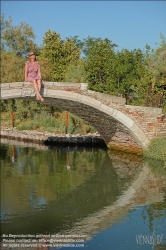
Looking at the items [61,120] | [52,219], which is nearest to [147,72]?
[61,120]

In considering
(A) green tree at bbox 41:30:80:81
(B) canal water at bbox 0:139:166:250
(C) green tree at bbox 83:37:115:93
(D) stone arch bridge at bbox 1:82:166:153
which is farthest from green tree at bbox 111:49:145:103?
(A) green tree at bbox 41:30:80:81

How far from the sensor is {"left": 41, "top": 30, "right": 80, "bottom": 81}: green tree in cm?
2147

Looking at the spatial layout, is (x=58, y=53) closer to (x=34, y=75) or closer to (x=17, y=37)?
(x=17, y=37)

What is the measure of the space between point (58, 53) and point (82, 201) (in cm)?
1576

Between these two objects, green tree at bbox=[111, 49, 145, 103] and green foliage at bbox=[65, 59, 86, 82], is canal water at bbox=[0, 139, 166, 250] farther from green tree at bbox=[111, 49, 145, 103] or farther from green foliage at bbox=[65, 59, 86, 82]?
green foliage at bbox=[65, 59, 86, 82]

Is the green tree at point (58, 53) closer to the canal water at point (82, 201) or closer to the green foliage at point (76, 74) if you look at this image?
the green foliage at point (76, 74)

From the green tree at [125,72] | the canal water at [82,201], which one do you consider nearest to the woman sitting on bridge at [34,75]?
the canal water at [82,201]

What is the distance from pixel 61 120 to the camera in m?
16.6

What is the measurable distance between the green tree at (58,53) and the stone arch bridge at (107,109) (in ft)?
30.9

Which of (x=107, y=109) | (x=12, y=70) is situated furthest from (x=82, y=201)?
(x=12, y=70)

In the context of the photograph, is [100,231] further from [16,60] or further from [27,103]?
[16,60]

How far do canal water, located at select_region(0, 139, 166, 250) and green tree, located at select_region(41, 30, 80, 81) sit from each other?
30.7ft

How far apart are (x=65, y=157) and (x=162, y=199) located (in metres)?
5.07

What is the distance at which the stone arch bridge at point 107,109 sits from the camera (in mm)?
9516
